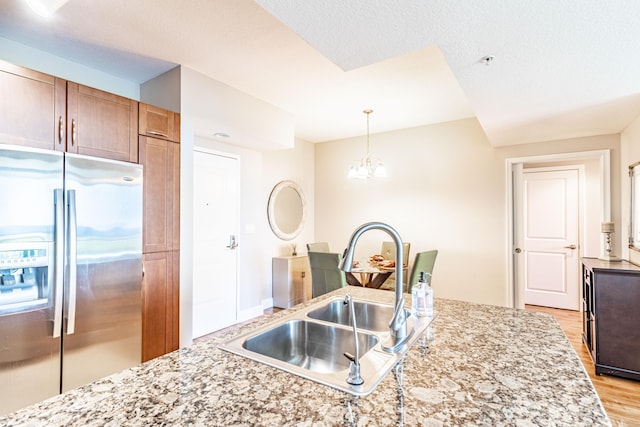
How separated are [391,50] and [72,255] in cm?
223

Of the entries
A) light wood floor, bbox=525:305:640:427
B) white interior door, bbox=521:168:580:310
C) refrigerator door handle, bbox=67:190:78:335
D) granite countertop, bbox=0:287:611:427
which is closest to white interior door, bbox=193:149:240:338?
refrigerator door handle, bbox=67:190:78:335

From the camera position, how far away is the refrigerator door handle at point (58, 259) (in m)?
1.89

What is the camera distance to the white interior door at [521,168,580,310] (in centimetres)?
442

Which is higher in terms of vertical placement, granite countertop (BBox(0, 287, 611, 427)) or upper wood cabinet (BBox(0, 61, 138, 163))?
upper wood cabinet (BBox(0, 61, 138, 163))

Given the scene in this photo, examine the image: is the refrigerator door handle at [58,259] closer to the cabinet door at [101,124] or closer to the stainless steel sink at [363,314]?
the cabinet door at [101,124]

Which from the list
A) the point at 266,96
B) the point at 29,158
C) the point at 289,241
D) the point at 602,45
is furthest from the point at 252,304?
the point at 602,45

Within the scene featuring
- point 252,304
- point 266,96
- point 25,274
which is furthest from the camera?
point 252,304

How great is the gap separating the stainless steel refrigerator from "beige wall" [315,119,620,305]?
339 cm

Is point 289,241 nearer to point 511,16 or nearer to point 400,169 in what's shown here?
point 400,169

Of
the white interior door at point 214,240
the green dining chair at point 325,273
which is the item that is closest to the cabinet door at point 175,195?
the white interior door at point 214,240

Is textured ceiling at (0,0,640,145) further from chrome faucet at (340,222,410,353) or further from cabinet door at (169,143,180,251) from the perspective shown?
chrome faucet at (340,222,410,353)

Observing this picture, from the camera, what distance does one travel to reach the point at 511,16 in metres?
1.36

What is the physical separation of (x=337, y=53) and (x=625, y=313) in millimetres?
3077

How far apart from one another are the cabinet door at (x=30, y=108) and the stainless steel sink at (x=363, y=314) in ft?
6.63
